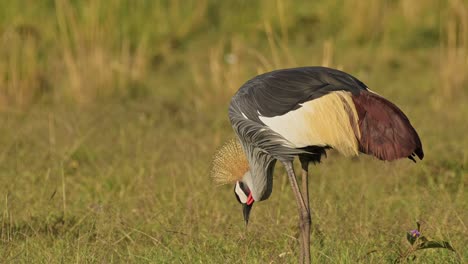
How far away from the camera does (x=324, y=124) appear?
10.6 feet

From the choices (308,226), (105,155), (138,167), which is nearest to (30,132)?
(105,155)

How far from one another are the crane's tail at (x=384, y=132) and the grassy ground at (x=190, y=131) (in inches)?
18.2

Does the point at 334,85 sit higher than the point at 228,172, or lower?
higher

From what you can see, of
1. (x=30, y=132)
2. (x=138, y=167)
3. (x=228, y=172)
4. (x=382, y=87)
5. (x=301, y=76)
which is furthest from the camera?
(x=382, y=87)

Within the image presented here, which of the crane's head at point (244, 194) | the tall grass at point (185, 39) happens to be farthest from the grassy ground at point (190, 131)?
the crane's head at point (244, 194)

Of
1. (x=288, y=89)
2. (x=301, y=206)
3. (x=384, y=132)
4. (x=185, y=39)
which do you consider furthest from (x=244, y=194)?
(x=185, y=39)

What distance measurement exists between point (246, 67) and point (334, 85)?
12.9 ft

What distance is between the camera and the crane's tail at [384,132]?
3.18m

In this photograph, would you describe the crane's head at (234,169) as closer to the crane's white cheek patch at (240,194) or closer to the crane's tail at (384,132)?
the crane's white cheek patch at (240,194)

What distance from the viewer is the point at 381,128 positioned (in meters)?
3.21

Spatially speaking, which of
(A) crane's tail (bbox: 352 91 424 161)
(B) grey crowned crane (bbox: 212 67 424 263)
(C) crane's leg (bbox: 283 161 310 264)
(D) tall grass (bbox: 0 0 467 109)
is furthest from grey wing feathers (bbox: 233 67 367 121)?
(D) tall grass (bbox: 0 0 467 109)

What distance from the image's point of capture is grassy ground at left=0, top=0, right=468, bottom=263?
3.87m

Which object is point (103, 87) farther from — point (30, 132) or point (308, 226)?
point (308, 226)

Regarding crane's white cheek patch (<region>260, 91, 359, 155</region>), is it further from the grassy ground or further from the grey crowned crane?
the grassy ground
